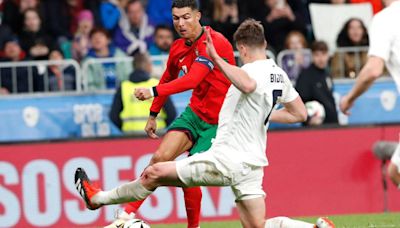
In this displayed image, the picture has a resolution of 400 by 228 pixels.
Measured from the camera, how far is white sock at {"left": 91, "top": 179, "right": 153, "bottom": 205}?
419 inches

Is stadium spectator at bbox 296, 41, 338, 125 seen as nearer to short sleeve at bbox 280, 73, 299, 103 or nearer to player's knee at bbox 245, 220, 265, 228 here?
short sleeve at bbox 280, 73, 299, 103

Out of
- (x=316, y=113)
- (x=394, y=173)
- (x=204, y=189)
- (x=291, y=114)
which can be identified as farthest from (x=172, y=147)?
(x=316, y=113)

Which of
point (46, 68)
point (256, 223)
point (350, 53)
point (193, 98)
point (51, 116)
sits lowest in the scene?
point (51, 116)

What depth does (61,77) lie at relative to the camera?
17266 millimetres

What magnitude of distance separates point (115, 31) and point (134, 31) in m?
0.31

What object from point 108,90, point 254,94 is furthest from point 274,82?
point 108,90

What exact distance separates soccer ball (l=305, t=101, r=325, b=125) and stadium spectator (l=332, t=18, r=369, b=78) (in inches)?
36.3

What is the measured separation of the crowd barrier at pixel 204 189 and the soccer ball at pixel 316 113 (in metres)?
0.85

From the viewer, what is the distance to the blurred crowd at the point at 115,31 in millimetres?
17406

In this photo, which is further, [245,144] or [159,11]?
[159,11]

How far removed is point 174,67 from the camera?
38.7ft

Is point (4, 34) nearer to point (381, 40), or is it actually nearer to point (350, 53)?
point (350, 53)

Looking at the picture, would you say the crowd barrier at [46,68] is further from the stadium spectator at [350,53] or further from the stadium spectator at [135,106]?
the stadium spectator at [350,53]

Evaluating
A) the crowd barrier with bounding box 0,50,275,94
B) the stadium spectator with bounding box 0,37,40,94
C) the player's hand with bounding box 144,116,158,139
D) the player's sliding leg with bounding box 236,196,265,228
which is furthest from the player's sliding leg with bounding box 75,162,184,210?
the stadium spectator with bounding box 0,37,40,94
